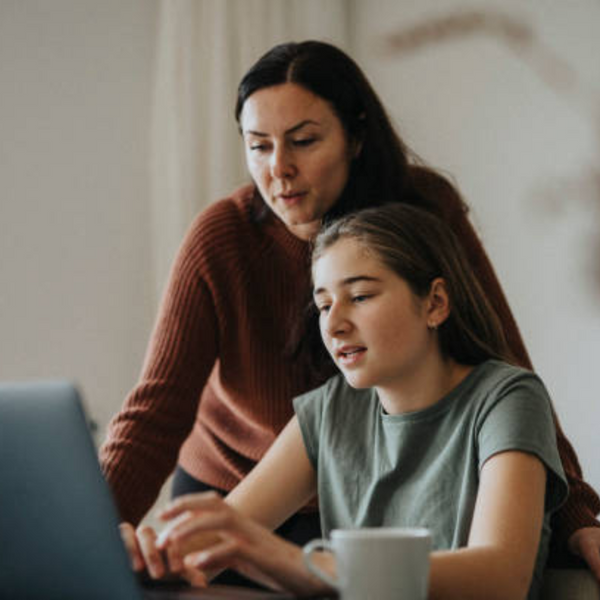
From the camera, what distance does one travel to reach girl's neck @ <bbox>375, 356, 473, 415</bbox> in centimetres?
135

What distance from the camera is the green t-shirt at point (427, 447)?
1.22 metres

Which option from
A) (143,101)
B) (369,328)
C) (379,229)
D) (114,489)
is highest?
(143,101)

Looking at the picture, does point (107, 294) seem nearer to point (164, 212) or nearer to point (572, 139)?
point (164, 212)

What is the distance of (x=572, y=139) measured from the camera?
2.49 metres

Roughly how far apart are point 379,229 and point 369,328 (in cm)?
15

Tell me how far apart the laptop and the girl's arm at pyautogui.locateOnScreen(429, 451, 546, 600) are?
0.27 metres

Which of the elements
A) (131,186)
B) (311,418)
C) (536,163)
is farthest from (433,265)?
(131,186)

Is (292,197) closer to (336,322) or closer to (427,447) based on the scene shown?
(336,322)

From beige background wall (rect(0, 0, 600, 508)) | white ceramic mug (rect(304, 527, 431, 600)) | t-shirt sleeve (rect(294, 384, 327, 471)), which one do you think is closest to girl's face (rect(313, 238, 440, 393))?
t-shirt sleeve (rect(294, 384, 327, 471))

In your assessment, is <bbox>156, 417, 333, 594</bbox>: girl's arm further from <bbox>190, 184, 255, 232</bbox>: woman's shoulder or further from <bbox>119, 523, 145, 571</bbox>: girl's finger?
<bbox>190, 184, 255, 232</bbox>: woman's shoulder

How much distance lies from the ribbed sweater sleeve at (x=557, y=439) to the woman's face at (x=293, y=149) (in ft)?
→ 0.66

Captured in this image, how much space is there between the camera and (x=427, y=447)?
1.32 metres

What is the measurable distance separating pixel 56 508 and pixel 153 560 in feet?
0.90

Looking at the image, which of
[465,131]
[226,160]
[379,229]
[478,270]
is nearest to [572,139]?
[465,131]
